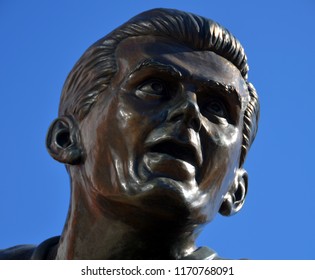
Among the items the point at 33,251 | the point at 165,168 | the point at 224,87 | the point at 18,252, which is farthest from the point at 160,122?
the point at 18,252

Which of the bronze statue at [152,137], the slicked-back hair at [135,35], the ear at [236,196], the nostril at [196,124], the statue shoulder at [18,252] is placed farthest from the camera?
the statue shoulder at [18,252]

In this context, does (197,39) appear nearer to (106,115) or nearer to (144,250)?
(106,115)

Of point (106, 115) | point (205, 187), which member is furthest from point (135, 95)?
point (205, 187)

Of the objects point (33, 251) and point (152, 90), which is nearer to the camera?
point (152, 90)

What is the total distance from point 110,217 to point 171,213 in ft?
1.51

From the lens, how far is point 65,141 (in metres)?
8.70

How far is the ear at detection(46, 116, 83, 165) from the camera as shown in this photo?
28.0 ft

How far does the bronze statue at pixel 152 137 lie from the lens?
8.07 meters

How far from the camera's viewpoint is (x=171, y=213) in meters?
8.02

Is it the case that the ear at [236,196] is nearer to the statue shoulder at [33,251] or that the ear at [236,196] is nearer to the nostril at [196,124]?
the nostril at [196,124]

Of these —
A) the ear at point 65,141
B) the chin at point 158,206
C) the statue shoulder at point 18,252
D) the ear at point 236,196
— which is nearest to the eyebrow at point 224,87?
the ear at point 236,196

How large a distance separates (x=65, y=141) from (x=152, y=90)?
78 centimetres

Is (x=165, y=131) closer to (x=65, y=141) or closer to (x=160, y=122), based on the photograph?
(x=160, y=122)

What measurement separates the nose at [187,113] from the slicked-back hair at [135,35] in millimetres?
571
